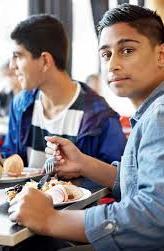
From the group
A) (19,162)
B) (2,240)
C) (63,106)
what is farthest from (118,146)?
(2,240)

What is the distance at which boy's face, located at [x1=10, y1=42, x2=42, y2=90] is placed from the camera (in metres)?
2.17

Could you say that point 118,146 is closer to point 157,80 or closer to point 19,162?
point 19,162

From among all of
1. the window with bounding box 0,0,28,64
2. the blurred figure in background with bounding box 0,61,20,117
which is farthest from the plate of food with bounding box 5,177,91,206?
the blurred figure in background with bounding box 0,61,20,117

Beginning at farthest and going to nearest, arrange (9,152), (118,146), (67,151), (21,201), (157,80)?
(9,152), (118,146), (67,151), (157,80), (21,201)

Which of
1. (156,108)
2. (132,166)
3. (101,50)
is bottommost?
(132,166)

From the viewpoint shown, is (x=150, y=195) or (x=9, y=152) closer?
(x=150, y=195)

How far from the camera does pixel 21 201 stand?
3.80 feet

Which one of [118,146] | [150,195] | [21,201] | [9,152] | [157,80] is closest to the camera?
[150,195]

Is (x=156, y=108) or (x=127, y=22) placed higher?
(x=127, y=22)

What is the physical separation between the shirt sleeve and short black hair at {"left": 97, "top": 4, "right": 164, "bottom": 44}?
267 mm

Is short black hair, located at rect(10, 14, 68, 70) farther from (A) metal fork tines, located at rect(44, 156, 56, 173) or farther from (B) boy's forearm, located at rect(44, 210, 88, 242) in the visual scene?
(B) boy's forearm, located at rect(44, 210, 88, 242)

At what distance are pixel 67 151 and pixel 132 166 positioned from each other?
51cm

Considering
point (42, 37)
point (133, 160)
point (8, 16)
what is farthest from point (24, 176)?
point (8, 16)

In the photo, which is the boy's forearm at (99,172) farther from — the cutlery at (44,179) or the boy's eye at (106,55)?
the boy's eye at (106,55)
